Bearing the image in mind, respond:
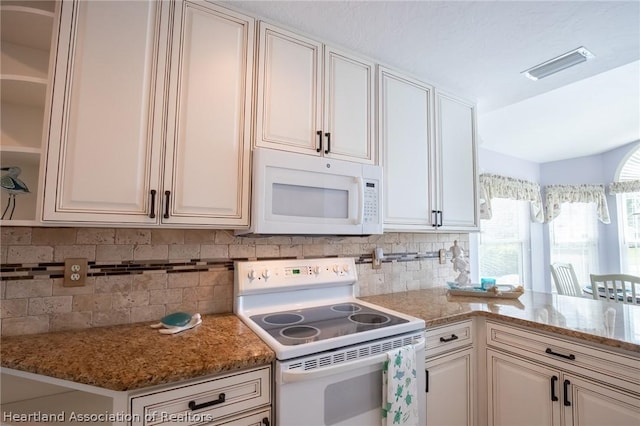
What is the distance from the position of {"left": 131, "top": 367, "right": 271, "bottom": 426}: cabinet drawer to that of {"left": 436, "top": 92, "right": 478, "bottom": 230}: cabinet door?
1.54 meters

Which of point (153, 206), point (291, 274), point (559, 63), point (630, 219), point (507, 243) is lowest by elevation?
point (291, 274)

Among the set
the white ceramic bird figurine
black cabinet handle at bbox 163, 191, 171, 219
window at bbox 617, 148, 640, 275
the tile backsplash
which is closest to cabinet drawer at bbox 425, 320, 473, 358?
the tile backsplash

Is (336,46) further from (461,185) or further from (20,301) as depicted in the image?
(20,301)

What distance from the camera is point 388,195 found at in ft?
→ 6.08

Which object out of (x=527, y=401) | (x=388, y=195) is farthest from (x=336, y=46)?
(x=527, y=401)

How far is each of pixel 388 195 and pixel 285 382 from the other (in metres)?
1.18

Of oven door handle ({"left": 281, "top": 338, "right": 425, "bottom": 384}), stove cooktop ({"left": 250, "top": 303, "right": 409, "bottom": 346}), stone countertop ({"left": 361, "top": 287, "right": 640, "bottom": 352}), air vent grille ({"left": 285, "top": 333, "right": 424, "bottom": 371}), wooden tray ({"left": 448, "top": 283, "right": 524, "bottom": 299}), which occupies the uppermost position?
wooden tray ({"left": 448, "top": 283, "right": 524, "bottom": 299})

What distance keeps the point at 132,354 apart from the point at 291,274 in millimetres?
808

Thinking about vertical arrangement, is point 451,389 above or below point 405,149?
below

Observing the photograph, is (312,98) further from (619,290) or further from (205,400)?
(619,290)

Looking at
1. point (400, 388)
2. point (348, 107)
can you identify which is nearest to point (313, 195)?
point (348, 107)

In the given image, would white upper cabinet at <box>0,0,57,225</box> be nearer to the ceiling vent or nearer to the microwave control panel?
the microwave control panel

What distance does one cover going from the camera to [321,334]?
1291mm

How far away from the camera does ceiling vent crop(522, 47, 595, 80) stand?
5.75ft
